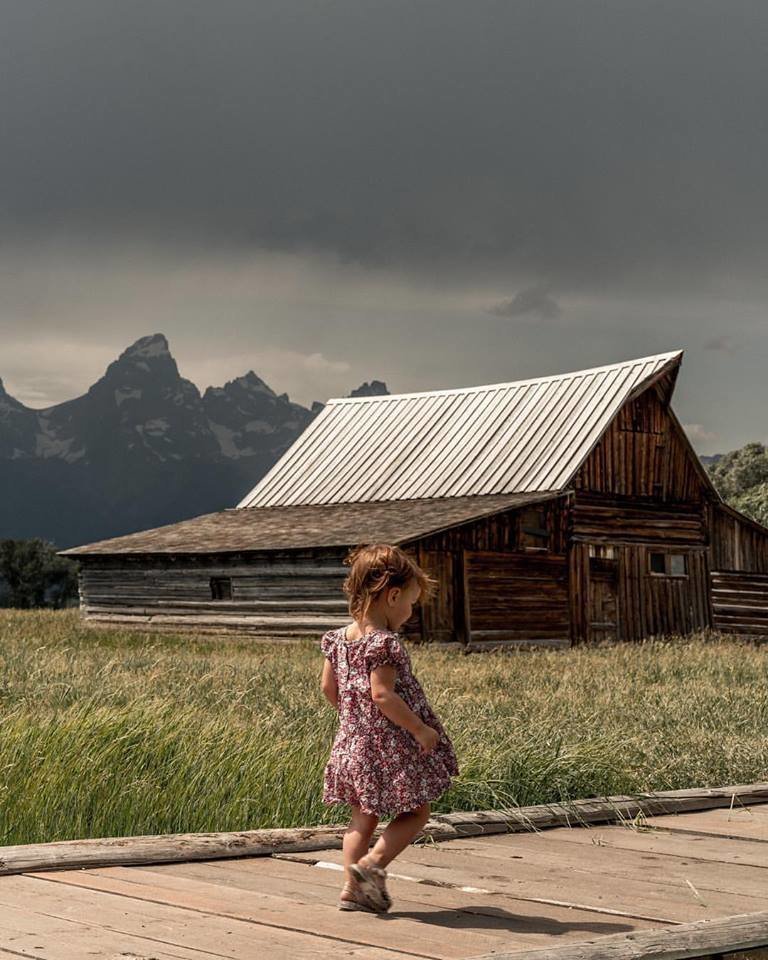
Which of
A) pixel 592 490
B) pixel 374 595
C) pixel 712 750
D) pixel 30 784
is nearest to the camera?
pixel 374 595

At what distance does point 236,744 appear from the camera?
8258 millimetres

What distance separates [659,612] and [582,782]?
2679 cm

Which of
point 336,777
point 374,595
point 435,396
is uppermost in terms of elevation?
point 435,396

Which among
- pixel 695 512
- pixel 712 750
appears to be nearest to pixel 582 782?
pixel 712 750

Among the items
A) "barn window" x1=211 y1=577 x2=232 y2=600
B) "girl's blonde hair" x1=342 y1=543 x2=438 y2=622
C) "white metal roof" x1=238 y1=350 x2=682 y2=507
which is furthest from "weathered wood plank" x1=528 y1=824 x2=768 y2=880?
"barn window" x1=211 y1=577 x2=232 y2=600

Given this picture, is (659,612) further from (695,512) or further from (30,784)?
(30,784)

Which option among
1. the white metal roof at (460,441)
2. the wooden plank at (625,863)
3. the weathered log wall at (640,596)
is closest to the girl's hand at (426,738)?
the wooden plank at (625,863)

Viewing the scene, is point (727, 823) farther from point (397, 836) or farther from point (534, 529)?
point (534, 529)

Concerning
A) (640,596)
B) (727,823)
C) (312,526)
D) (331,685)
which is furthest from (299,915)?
(640,596)

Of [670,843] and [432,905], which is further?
[670,843]

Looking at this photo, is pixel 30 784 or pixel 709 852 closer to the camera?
pixel 709 852

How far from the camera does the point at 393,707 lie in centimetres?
527

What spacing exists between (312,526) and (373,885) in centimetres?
2787

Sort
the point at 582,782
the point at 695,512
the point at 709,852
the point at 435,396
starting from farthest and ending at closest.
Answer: the point at 435,396
the point at 695,512
the point at 582,782
the point at 709,852
